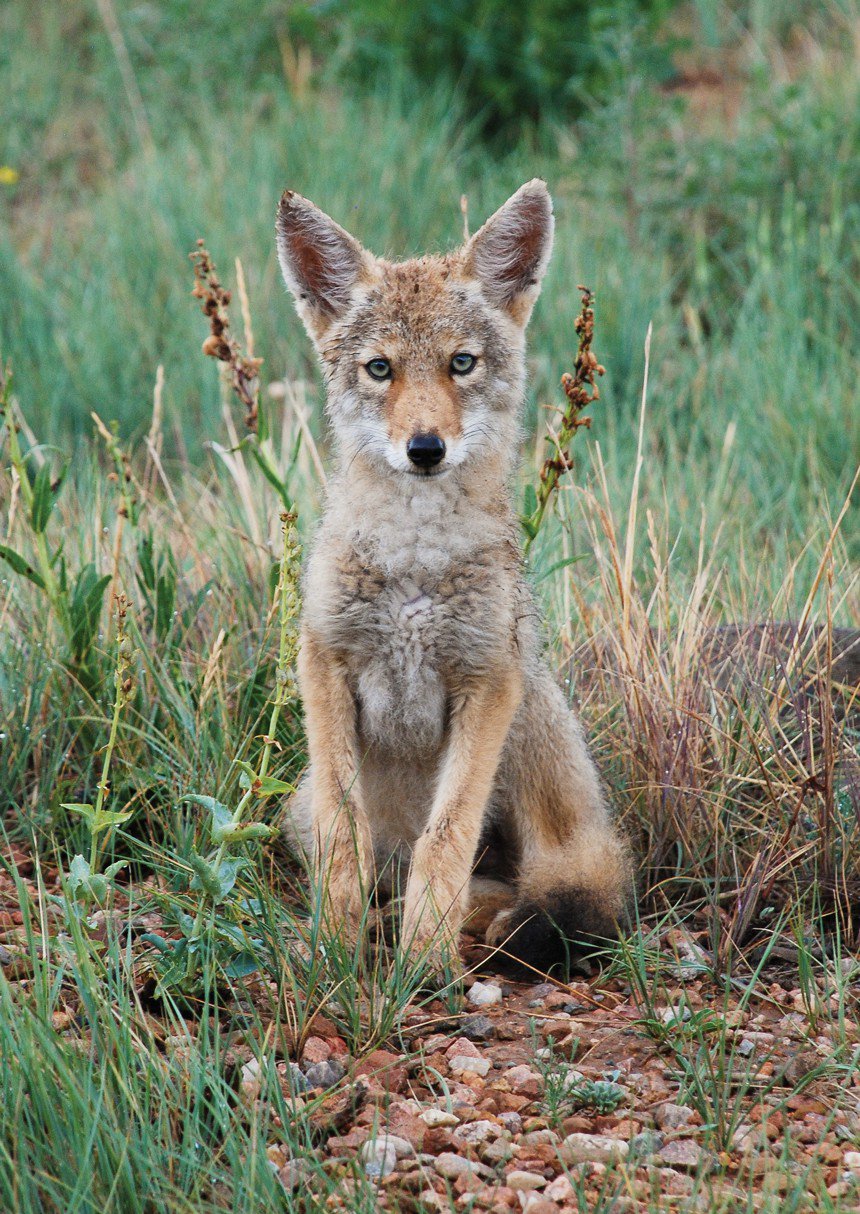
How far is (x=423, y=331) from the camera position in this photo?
3.28 m

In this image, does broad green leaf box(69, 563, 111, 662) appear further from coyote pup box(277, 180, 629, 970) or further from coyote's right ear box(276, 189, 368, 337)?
coyote's right ear box(276, 189, 368, 337)

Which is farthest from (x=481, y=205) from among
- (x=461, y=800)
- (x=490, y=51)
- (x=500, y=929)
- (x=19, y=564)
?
(x=500, y=929)

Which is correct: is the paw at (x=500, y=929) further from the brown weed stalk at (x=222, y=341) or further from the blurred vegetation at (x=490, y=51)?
the blurred vegetation at (x=490, y=51)

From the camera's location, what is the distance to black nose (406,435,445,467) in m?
3.09

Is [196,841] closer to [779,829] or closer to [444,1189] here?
[444,1189]

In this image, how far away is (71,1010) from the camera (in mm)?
2756

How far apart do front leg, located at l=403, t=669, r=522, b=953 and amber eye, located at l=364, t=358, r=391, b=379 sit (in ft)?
2.60

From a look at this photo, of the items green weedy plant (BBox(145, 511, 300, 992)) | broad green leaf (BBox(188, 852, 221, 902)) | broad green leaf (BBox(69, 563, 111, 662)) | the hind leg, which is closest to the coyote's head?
green weedy plant (BBox(145, 511, 300, 992))

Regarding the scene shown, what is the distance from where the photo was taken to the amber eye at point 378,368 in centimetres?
331

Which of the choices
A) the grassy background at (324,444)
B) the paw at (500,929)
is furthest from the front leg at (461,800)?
the grassy background at (324,444)

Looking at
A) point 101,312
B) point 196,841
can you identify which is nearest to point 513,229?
point 196,841

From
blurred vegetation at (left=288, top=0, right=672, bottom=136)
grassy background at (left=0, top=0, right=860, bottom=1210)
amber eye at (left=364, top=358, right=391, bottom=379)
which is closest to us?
grassy background at (left=0, top=0, right=860, bottom=1210)

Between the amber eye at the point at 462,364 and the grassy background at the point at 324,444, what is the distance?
2.26 feet

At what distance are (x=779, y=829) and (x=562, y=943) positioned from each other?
663 mm
